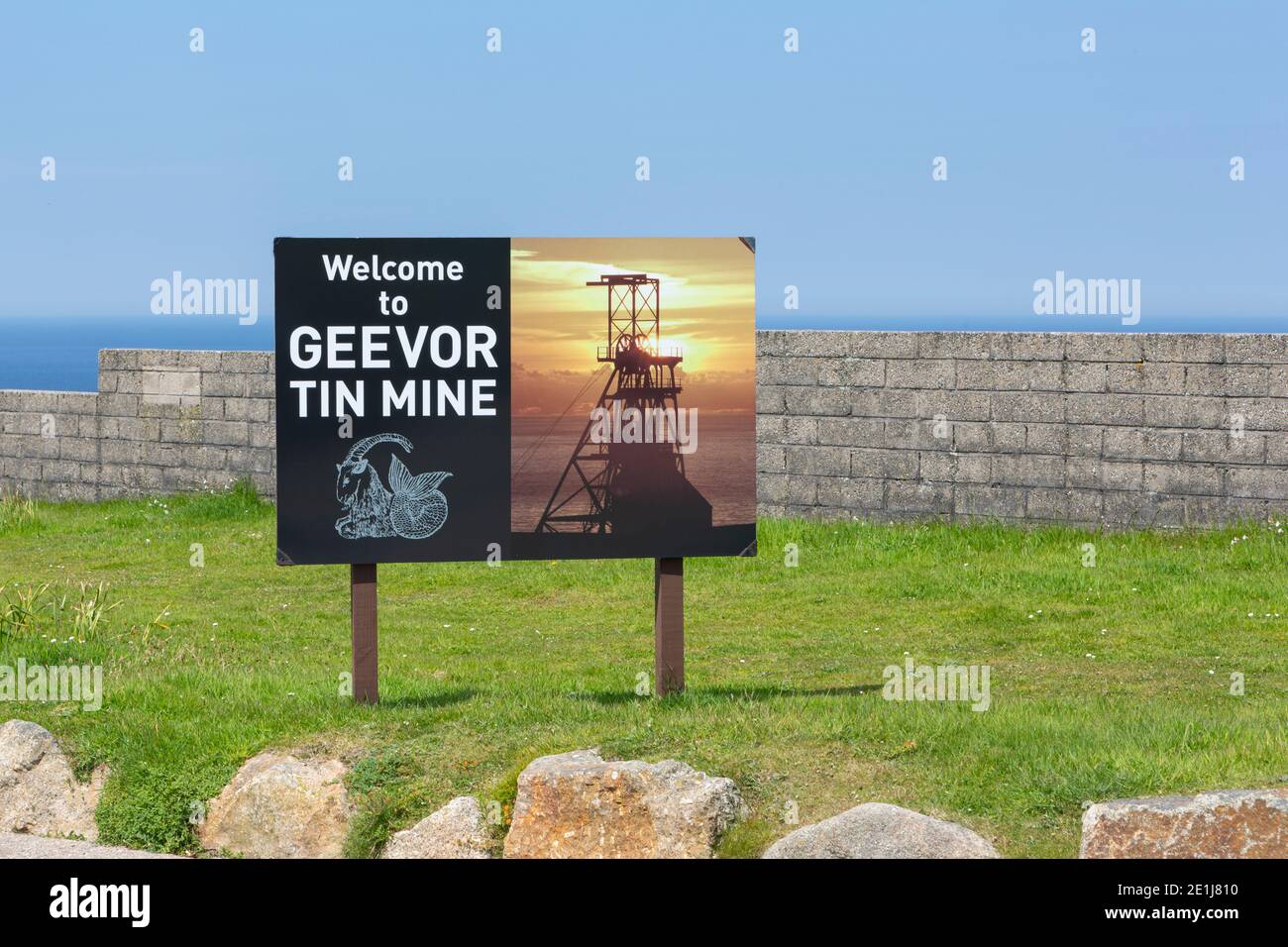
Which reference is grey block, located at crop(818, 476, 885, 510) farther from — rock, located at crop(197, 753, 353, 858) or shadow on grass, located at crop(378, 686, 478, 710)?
rock, located at crop(197, 753, 353, 858)

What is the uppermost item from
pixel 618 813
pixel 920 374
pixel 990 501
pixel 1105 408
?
pixel 920 374

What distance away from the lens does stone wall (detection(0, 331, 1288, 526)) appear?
44.4 feet

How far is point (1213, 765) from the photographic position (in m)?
6.37

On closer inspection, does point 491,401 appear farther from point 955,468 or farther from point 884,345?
point 884,345

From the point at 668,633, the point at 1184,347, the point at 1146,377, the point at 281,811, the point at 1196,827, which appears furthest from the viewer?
the point at 1146,377

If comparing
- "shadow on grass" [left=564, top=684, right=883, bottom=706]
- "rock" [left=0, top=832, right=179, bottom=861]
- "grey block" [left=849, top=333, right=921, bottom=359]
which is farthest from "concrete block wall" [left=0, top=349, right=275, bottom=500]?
"rock" [left=0, top=832, right=179, bottom=861]

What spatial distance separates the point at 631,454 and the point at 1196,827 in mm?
3579

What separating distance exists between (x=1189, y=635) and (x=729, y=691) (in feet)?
13.1

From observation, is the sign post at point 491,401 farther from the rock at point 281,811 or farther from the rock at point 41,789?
the rock at point 41,789

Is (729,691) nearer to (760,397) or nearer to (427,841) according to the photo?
(427,841)

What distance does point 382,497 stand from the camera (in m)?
7.99

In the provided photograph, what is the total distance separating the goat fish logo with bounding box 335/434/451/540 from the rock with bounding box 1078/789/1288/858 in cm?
382

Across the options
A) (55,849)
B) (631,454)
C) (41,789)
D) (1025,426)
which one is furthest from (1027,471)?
(55,849)

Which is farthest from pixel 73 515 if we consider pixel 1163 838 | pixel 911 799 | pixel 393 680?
pixel 1163 838
